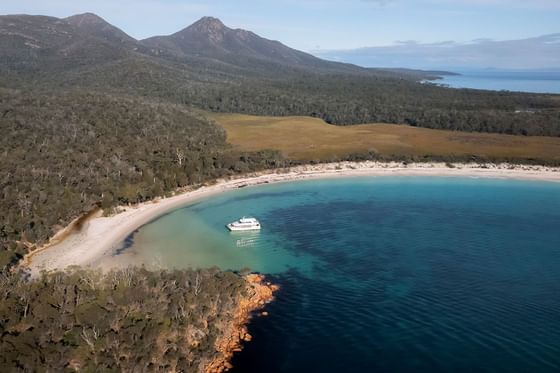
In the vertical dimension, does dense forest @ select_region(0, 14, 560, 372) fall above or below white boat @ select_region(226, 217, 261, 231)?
above

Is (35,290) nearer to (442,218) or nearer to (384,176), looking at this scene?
(442,218)

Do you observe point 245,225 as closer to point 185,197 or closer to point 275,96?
point 185,197

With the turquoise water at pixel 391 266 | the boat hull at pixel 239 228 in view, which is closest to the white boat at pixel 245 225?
the boat hull at pixel 239 228

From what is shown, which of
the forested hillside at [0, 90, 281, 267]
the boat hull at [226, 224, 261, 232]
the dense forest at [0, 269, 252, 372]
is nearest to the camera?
the dense forest at [0, 269, 252, 372]

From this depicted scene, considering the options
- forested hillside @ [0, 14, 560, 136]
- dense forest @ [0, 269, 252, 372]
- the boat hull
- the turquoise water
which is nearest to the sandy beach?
the turquoise water

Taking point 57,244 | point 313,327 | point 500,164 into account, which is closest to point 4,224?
point 57,244

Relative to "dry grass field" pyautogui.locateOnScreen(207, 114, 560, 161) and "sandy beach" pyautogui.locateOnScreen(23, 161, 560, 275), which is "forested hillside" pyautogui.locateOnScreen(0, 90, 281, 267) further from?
"dry grass field" pyautogui.locateOnScreen(207, 114, 560, 161)

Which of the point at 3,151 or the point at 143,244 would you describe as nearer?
the point at 143,244
